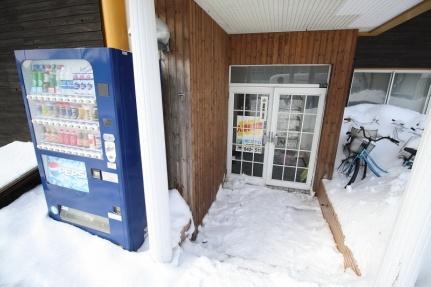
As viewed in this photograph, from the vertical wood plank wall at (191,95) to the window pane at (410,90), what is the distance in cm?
662

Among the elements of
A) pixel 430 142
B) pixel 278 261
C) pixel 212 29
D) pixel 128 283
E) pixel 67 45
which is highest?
pixel 212 29

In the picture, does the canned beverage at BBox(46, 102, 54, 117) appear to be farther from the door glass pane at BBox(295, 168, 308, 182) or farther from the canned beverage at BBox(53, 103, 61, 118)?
the door glass pane at BBox(295, 168, 308, 182)

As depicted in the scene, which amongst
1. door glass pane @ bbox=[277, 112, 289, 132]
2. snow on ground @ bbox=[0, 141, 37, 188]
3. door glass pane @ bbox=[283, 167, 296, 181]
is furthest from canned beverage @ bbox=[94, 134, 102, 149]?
door glass pane @ bbox=[283, 167, 296, 181]

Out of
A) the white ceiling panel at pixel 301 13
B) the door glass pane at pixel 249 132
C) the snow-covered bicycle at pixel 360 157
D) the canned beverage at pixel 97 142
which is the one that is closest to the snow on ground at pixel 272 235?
the door glass pane at pixel 249 132

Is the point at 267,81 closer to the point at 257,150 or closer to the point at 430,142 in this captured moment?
the point at 257,150

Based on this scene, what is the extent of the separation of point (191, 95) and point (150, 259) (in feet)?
5.68

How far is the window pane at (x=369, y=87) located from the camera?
22.2 ft

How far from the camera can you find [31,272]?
1.67 m

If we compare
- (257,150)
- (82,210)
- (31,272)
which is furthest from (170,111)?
(257,150)

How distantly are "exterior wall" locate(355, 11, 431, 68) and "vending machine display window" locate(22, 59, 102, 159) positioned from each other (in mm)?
7549

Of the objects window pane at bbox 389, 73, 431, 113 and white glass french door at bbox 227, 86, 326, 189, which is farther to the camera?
window pane at bbox 389, 73, 431, 113

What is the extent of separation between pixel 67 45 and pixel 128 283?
9.72ft

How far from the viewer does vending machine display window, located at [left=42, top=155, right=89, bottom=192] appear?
6.45ft

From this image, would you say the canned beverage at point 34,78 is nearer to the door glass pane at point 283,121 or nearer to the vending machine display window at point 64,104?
the vending machine display window at point 64,104
